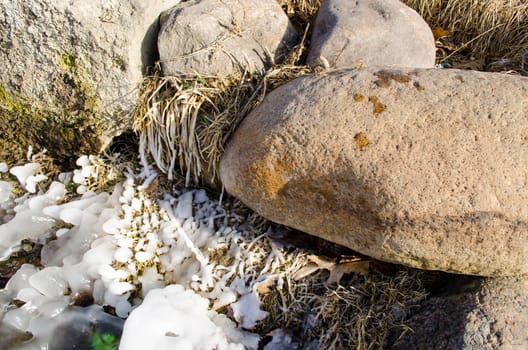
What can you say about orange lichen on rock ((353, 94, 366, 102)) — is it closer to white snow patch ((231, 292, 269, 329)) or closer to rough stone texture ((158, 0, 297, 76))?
rough stone texture ((158, 0, 297, 76))

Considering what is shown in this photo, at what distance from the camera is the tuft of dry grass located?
3201 millimetres

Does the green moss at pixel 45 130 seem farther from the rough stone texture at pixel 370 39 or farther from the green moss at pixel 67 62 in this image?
the rough stone texture at pixel 370 39

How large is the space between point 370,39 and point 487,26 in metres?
1.18

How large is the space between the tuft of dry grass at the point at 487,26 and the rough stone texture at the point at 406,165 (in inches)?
48.6

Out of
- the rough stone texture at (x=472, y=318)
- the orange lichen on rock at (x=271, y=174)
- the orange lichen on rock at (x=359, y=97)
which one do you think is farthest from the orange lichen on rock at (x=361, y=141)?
the rough stone texture at (x=472, y=318)

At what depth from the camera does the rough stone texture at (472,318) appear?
1.94 m

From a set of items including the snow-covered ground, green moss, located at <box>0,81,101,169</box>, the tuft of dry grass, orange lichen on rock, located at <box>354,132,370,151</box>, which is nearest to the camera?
orange lichen on rock, located at <box>354,132,370,151</box>

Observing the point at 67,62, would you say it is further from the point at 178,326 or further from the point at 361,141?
the point at 361,141

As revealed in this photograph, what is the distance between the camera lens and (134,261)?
8.11 feet

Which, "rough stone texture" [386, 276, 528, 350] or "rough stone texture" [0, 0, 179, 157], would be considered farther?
"rough stone texture" [0, 0, 179, 157]

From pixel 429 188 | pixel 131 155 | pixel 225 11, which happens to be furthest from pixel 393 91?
pixel 131 155

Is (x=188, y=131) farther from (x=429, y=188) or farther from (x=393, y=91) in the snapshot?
(x=429, y=188)

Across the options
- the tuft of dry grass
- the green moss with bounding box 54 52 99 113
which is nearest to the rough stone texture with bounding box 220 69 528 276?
the green moss with bounding box 54 52 99 113

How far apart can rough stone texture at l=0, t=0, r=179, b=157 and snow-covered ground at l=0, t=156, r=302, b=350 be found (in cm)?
37
